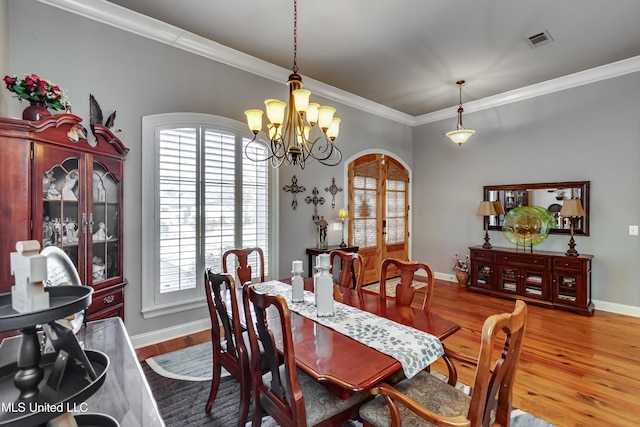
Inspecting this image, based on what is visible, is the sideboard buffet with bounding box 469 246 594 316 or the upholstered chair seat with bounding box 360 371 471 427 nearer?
the upholstered chair seat with bounding box 360 371 471 427

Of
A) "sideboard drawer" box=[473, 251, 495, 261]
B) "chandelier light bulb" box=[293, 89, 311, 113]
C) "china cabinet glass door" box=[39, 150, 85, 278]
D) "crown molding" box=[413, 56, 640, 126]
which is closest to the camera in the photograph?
"china cabinet glass door" box=[39, 150, 85, 278]

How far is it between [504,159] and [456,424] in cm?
509

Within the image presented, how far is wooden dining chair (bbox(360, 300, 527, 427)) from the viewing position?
1098 mm

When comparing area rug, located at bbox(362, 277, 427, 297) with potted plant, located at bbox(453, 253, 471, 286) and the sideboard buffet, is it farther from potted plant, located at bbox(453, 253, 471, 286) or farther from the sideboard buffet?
the sideboard buffet

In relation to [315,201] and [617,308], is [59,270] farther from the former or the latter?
[617,308]

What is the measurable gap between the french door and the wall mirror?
5.13 feet

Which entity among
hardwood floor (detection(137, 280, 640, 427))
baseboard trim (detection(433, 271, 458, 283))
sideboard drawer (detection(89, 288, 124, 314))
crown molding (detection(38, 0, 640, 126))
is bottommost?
hardwood floor (detection(137, 280, 640, 427))

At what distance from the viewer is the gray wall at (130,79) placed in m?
2.54

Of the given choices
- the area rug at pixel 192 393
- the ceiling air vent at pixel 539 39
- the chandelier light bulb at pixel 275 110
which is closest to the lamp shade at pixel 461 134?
the ceiling air vent at pixel 539 39

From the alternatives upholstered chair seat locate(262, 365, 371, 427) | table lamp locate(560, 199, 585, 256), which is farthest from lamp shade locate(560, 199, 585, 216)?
upholstered chair seat locate(262, 365, 371, 427)

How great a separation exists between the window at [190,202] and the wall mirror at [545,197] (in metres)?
4.03

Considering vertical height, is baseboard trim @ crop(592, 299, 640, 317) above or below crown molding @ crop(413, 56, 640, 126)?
below

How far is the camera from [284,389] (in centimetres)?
150

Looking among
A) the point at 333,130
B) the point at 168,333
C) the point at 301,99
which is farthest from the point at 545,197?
the point at 168,333
